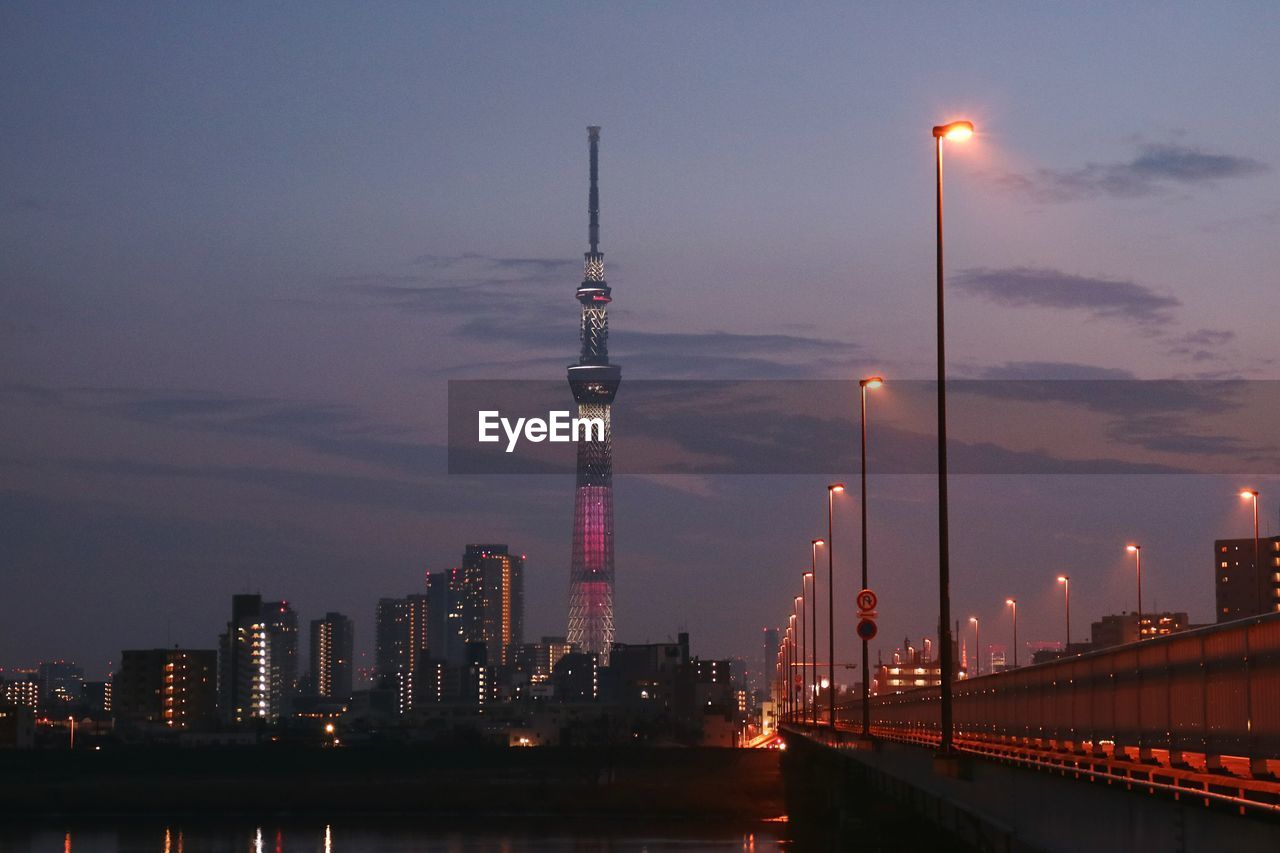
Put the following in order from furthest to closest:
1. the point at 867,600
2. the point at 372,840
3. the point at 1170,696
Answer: the point at 372,840 → the point at 867,600 → the point at 1170,696

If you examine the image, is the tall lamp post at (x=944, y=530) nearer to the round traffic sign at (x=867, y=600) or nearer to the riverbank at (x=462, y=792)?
the round traffic sign at (x=867, y=600)

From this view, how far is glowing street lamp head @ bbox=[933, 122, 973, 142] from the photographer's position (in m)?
40.5

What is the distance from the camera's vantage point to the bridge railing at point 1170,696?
22844 mm

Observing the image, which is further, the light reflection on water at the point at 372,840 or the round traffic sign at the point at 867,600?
the light reflection on water at the point at 372,840

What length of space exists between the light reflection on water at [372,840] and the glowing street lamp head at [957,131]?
7356 centimetres

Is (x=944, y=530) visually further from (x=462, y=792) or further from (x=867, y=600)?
(x=462, y=792)

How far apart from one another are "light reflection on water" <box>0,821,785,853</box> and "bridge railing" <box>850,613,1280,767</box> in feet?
230

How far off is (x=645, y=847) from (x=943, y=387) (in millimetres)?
75637

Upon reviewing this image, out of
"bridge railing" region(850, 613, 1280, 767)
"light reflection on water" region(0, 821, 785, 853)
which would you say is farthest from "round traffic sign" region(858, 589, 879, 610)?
"light reflection on water" region(0, 821, 785, 853)

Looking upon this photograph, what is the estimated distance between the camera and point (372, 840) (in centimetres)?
12450

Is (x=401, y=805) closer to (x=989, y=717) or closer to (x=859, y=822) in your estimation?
(x=859, y=822)

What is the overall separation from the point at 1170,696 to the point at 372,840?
103 meters

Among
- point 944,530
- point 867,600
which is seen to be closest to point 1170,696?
point 944,530

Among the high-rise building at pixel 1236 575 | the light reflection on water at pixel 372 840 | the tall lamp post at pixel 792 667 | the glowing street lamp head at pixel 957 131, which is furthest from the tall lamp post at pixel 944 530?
the tall lamp post at pixel 792 667
